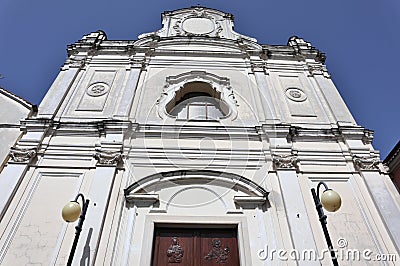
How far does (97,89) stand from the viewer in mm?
11102

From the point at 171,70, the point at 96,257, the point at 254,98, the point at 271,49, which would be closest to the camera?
the point at 96,257

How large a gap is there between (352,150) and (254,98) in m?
3.56

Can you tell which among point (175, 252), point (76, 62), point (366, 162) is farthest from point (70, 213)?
point (76, 62)

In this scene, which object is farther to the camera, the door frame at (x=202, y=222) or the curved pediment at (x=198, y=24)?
the curved pediment at (x=198, y=24)

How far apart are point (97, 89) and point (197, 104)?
3.53m

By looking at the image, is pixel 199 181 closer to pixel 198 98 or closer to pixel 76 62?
pixel 198 98

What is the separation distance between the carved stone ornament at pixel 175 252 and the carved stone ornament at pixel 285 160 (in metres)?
3.26

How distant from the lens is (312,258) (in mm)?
6531

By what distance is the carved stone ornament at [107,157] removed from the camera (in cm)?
815

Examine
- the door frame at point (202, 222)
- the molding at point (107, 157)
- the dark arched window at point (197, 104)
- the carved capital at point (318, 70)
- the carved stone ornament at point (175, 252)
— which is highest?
the carved capital at point (318, 70)

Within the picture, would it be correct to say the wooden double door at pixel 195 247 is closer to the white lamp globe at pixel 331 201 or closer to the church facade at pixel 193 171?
the church facade at pixel 193 171

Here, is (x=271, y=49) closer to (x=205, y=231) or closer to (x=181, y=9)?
(x=181, y=9)

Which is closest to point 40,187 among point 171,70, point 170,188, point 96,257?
point 96,257

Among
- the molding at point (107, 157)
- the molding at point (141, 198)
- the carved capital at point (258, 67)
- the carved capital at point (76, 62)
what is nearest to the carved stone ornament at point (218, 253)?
the molding at point (141, 198)
